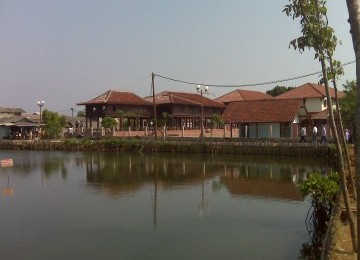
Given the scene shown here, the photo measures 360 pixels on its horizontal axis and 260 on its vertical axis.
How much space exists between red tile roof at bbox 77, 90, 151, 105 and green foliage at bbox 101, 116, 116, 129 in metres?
3.25

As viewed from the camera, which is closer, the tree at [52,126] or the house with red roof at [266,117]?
the house with red roof at [266,117]

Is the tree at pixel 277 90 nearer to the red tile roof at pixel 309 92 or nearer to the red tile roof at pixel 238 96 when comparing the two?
the red tile roof at pixel 238 96

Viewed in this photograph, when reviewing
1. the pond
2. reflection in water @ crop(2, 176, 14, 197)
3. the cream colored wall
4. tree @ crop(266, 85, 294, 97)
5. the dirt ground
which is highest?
tree @ crop(266, 85, 294, 97)

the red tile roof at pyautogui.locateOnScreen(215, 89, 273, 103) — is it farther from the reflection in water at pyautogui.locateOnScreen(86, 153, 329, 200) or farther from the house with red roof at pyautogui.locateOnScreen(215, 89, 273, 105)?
the reflection in water at pyautogui.locateOnScreen(86, 153, 329, 200)

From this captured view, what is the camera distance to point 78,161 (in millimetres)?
35125

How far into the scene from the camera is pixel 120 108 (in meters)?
52.1

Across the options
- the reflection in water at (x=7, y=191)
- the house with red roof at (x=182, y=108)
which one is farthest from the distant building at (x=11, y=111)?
the reflection in water at (x=7, y=191)

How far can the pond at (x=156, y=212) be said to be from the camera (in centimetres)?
1119

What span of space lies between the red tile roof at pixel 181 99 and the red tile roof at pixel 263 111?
41.2ft

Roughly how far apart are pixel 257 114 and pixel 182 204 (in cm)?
2344

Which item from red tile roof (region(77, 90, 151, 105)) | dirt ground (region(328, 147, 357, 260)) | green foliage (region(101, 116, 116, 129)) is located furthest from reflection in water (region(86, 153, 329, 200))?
red tile roof (region(77, 90, 151, 105))

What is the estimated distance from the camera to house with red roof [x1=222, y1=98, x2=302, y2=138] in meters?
37.5

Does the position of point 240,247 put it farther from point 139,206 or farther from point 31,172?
point 31,172

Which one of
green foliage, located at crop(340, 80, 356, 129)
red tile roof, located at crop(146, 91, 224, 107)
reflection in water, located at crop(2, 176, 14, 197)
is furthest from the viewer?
red tile roof, located at crop(146, 91, 224, 107)
